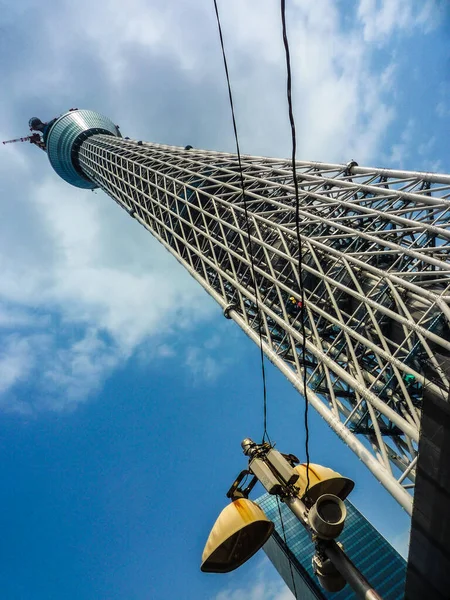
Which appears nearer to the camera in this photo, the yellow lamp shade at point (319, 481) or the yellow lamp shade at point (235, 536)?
the yellow lamp shade at point (235, 536)

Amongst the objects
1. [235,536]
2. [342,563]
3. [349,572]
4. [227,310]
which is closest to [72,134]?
[227,310]

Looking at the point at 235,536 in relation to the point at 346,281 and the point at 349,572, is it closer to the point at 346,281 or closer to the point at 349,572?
the point at 349,572

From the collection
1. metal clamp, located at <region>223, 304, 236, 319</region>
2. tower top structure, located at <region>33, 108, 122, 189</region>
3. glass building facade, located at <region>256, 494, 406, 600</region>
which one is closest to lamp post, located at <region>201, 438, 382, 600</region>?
metal clamp, located at <region>223, 304, 236, 319</region>

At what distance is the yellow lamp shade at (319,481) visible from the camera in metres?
5.53

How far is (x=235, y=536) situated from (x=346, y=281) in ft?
47.5

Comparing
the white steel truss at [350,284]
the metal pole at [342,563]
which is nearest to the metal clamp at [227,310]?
the white steel truss at [350,284]

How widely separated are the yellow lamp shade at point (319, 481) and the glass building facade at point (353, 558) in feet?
292

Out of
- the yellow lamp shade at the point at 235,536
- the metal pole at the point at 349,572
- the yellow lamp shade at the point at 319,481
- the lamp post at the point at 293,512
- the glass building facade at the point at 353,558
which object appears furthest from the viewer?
the glass building facade at the point at 353,558

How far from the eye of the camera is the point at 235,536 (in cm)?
552

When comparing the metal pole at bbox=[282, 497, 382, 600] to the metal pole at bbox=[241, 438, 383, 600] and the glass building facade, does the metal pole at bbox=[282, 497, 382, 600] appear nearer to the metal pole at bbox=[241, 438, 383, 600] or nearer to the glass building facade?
the metal pole at bbox=[241, 438, 383, 600]

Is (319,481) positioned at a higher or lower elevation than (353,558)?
lower

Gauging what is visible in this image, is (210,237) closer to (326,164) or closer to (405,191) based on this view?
(326,164)

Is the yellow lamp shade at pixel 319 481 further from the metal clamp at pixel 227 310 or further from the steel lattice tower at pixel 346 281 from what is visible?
the metal clamp at pixel 227 310

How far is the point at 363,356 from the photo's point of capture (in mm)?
16312
